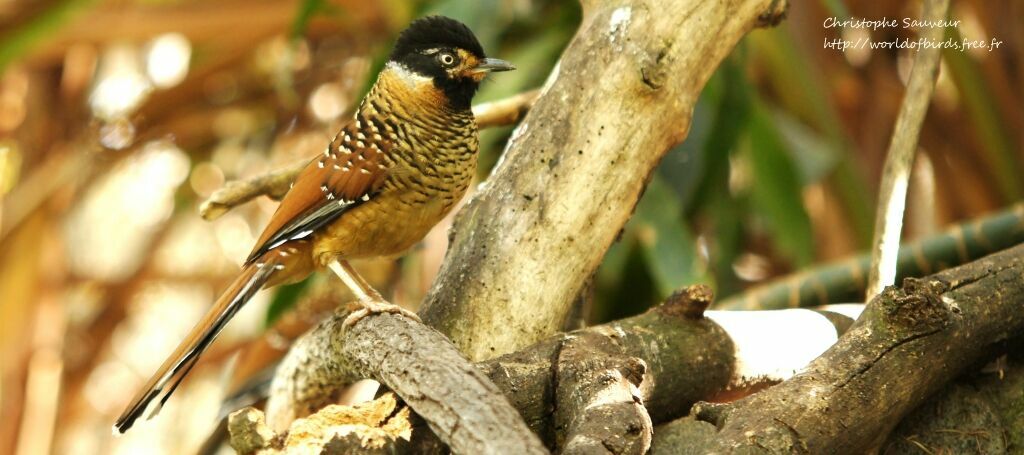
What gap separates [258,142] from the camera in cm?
591

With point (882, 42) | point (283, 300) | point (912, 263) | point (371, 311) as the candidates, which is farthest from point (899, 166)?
point (882, 42)

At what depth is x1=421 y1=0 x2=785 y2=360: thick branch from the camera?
2.46 m

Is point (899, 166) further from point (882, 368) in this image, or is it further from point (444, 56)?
point (444, 56)

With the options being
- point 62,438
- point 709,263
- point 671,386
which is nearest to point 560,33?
point 709,263

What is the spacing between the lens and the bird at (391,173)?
288 cm

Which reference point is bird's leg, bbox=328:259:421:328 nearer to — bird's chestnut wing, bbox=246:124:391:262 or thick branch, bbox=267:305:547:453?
thick branch, bbox=267:305:547:453

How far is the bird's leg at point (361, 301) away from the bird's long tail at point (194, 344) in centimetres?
17

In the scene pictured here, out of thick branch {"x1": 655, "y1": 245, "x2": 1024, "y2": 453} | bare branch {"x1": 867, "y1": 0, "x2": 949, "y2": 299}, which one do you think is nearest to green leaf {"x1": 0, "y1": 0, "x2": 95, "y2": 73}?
bare branch {"x1": 867, "y1": 0, "x2": 949, "y2": 299}

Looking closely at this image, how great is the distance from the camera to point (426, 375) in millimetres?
1775

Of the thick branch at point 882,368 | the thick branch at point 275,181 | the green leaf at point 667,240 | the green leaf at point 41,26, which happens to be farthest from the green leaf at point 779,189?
the green leaf at point 41,26

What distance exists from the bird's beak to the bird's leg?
620mm

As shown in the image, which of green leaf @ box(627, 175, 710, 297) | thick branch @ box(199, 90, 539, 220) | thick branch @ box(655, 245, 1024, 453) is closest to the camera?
thick branch @ box(655, 245, 1024, 453)

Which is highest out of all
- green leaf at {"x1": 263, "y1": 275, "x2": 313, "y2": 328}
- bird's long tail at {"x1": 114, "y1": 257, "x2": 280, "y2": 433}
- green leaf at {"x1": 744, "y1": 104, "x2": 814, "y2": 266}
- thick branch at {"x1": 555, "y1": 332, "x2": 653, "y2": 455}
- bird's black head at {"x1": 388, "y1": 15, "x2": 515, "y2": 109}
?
bird's black head at {"x1": 388, "y1": 15, "x2": 515, "y2": 109}

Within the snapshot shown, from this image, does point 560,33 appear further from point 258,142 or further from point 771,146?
point 258,142
